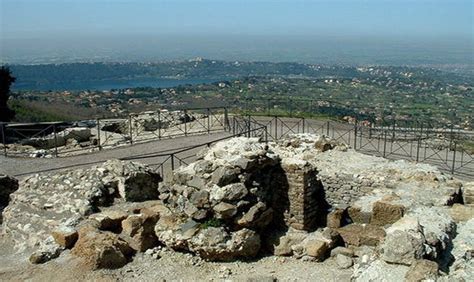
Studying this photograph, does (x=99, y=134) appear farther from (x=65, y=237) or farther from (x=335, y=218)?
(x=335, y=218)

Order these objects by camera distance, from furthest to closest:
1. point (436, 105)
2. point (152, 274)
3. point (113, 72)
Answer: point (113, 72) → point (436, 105) → point (152, 274)

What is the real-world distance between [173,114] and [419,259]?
19.0m


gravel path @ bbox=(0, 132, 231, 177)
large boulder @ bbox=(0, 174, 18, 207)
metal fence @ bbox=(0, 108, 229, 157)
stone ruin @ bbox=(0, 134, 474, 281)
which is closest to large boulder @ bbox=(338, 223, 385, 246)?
stone ruin @ bbox=(0, 134, 474, 281)

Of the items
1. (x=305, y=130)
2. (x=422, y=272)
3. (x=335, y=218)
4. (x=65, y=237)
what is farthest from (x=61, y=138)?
(x=422, y=272)

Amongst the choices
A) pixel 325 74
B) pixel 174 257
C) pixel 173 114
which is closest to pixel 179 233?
pixel 174 257

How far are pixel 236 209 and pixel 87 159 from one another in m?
8.72

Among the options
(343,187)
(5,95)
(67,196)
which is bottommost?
(67,196)

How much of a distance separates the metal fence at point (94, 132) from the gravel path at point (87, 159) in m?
0.65

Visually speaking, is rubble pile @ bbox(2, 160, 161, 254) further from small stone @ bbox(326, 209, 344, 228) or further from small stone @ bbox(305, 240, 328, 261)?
small stone @ bbox(326, 209, 344, 228)

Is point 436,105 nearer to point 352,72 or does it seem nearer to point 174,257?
point 174,257

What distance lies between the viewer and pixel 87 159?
17.5 meters

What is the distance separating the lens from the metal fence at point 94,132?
62.5 ft

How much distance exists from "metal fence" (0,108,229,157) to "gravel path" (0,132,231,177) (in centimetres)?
65

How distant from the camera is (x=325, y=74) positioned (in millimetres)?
85625
